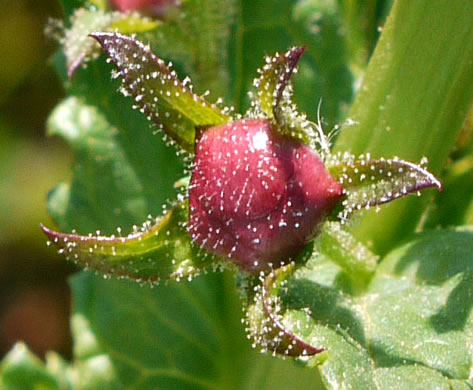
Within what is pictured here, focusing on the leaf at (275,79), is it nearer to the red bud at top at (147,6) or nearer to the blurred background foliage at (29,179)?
the red bud at top at (147,6)

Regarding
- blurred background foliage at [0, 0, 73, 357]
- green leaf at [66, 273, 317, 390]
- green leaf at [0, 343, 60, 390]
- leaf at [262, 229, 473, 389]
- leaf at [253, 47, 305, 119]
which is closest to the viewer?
leaf at [253, 47, 305, 119]

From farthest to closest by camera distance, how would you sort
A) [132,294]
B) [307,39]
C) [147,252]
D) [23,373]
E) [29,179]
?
[29,179]
[23,373]
[132,294]
[307,39]
[147,252]

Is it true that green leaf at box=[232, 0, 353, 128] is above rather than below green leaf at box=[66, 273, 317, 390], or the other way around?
above

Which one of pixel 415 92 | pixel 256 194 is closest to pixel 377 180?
pixel 256 194

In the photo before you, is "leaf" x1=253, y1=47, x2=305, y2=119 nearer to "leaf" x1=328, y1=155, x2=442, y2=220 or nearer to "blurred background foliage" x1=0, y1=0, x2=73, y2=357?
"leaf" x1=328, y1=155, x2=442, y2=220

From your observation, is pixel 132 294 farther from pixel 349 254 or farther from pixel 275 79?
pixel 275 79

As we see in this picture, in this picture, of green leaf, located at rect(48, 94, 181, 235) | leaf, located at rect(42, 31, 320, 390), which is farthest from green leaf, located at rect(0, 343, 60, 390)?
green leaf, located at rect(48, 94, 181, 235)
